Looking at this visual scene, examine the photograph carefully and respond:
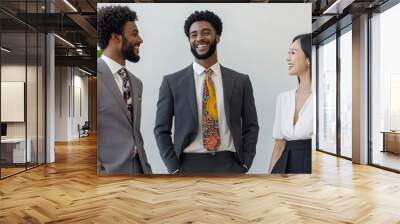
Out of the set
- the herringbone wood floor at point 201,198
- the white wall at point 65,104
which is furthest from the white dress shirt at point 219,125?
the white wall at point 65,104

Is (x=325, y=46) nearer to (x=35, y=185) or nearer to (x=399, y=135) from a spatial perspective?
(x=399, y=135)

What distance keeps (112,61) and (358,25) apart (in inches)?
219

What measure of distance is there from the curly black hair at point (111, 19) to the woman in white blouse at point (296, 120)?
2679mm

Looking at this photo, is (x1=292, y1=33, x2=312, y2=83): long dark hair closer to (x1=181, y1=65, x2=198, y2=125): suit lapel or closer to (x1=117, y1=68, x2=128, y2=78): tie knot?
(x1=181, y1=65, x2=198, y2=125): suit lapel

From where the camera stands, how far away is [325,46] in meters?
11.5

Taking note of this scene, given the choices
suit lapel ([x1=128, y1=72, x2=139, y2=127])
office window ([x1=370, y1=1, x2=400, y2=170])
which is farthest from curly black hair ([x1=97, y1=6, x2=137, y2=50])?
office window ([x1=370, y1=1, x2=400, y2=170])

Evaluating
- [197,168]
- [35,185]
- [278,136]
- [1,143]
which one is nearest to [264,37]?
[278,136]

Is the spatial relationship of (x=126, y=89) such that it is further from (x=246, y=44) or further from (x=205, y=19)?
(x=246, y=44)

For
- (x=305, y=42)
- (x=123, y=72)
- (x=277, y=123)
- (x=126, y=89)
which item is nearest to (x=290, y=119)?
(x=277, y=123)

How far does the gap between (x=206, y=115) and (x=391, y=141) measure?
4.08 m

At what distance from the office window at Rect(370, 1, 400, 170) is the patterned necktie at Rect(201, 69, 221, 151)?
3769mm

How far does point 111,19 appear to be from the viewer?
6.34 m

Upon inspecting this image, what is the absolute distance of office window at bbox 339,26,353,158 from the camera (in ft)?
31.3

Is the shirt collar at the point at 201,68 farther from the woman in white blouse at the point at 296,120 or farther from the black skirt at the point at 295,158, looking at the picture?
the black skirt at the point at 295,158
